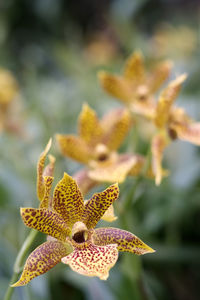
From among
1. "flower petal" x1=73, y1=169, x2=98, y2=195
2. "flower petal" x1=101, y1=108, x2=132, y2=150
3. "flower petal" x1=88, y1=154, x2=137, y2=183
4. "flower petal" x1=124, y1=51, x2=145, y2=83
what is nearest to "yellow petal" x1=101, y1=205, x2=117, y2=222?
"flower petal" x1=88, y1=154, x2=137, y2=183

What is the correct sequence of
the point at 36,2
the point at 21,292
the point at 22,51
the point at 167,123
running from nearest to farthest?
1. the point at 21,292
2. the point at 167,123
3. the point at 22,51
4. the point at 36,2

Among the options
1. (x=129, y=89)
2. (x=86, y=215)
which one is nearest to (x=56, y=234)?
(x=86, y=215)

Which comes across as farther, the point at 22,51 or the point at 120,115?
the point at 22,51

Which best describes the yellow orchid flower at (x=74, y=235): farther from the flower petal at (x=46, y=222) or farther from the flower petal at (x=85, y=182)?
the flower petal at (x=85, y=182)

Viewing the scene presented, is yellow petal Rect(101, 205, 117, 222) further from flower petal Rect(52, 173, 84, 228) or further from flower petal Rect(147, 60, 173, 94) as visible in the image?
flower petal Rect(147, 60, 173, 94)

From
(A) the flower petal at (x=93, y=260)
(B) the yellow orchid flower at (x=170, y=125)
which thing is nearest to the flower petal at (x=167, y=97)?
(B) the yellow orchid flower at (x=170, y=125)

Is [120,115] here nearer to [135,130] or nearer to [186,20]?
[135,130]
